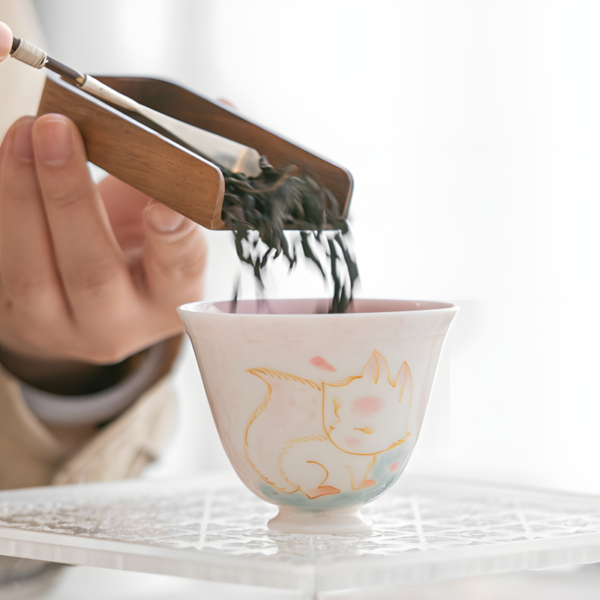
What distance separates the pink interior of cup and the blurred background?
144cm

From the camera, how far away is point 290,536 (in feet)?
2.36

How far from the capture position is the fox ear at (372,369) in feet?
2.31

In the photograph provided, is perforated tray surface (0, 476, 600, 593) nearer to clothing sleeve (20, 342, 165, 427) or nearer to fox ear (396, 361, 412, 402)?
fox ear (396, 361, 412, 402)

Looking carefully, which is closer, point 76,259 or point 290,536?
point 290,536

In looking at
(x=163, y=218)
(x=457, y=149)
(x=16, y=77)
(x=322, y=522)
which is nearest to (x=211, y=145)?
(x=163, y=218)

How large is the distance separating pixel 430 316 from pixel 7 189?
0.62 metres

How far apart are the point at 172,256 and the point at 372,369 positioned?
0.44 meters

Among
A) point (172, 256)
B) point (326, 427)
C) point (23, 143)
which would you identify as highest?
point (23, 143)

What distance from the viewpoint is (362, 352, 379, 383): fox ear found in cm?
71

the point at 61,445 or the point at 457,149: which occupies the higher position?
the point at 457,149

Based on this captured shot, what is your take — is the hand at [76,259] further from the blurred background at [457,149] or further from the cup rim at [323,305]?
the blurred background at [457,149]

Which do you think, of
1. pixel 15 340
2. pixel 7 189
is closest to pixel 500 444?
pixel 15 340

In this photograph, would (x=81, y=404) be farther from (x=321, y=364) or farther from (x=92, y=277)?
(x=321, y=364)

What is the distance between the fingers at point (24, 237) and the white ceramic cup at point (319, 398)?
358mm
